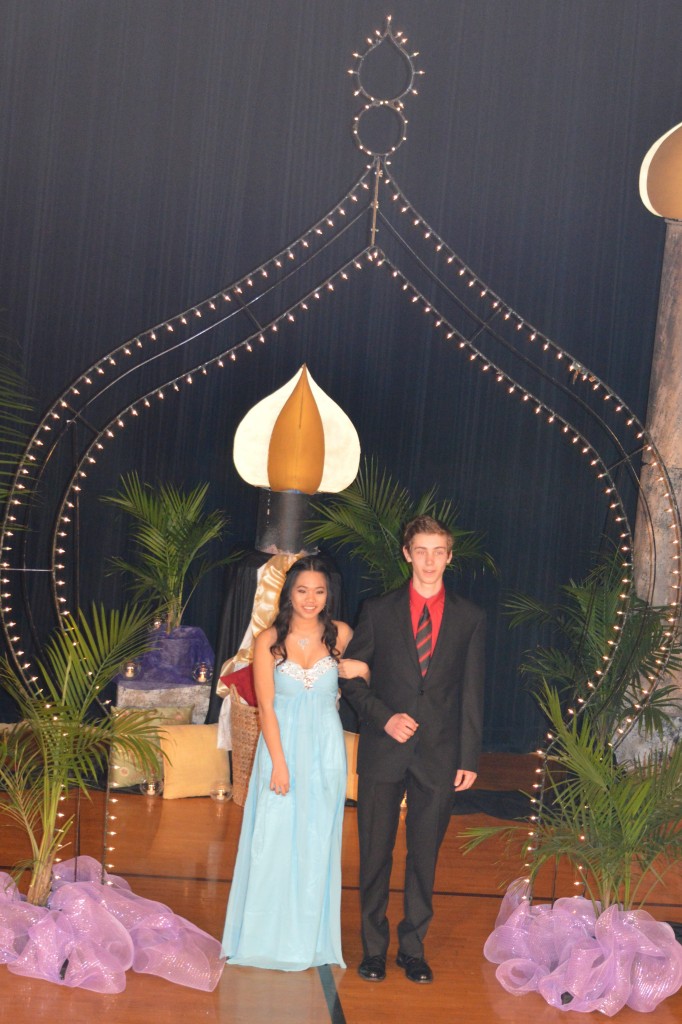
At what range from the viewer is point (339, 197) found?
7.58 meters

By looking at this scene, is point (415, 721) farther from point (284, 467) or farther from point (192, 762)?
point (192, 762)

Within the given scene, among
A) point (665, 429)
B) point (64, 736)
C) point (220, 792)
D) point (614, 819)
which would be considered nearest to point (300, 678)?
point (64, 736)

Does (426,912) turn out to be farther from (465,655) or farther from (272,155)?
(272,155)

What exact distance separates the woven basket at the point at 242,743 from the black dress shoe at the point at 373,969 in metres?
1.91

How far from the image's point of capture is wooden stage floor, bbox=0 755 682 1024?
396 centimetres

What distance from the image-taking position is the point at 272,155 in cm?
760

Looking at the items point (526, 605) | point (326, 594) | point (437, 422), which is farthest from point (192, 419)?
point (326, 594)

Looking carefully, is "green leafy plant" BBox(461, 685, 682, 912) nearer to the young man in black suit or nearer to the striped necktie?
the young man in black suit

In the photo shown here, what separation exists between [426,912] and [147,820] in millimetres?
2070

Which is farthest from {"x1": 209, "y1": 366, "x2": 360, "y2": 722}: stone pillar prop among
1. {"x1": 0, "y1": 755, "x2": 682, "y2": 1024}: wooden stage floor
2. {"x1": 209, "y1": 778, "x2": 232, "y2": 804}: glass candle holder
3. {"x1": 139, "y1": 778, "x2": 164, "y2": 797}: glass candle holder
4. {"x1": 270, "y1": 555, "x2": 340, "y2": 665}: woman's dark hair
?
{"x1": 270, "y1": 555, "x2": 340, "y2": 665}: woman's dark hair

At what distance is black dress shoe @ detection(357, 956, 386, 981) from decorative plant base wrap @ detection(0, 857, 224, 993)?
18.6 inches

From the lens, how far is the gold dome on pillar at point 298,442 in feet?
19.7

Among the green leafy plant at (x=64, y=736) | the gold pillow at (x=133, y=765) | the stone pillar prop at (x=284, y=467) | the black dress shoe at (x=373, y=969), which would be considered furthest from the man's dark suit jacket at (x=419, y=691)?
the gold pillow at (x=133, y=765)

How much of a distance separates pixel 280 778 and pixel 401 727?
17.6 inches
